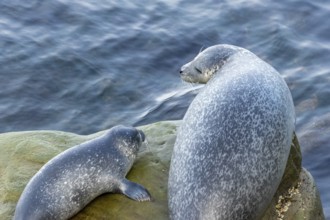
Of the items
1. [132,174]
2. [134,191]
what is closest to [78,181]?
[134,191]

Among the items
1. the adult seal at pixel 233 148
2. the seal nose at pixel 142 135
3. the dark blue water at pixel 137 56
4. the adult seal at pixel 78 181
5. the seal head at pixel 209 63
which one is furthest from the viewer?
the dark blue water at pixel 137 56

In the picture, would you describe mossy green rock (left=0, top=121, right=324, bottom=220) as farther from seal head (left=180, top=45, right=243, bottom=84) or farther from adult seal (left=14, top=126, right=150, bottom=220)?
seal head (left=180, top=45, right=243, bottom=84)

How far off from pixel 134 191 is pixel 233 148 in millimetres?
926

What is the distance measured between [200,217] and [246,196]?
38cm

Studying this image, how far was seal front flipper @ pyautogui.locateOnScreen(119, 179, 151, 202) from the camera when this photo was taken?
18.6 ft

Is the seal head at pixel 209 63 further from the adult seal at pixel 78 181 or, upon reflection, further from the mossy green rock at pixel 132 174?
the adult seal at pixel 78 181

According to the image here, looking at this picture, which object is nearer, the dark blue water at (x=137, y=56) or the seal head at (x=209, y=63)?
the seal head at (x=209, y=63)

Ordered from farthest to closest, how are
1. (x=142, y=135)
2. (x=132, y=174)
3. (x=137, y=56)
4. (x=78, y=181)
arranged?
(x=137, y=56) → (x=142, y=135) → (x=132, y=174) → (x=78, y=181)

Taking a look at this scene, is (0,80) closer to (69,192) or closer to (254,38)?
(254,38)

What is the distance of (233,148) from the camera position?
5281 mm

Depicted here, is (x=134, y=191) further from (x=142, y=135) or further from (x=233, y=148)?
(x=233, y=148)

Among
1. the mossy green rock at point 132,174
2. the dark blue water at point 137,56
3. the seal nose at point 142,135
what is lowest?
the dark blue water at point 137,56

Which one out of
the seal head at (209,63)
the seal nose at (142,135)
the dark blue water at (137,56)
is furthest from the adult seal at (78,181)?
the dark blue water at (137,56)

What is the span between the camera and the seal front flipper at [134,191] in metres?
5.67
